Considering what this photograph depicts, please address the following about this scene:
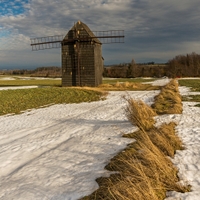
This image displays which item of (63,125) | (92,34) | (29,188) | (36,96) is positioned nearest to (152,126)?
(63,125)

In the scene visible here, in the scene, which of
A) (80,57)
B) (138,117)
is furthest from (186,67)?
(138,117)

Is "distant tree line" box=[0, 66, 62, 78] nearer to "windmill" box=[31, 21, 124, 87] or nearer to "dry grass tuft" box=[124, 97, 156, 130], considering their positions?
"windmill" box=[31, 21, 124, 87]

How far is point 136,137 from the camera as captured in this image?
8094 millimetres

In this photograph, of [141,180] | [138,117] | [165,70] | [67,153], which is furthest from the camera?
[165,70]

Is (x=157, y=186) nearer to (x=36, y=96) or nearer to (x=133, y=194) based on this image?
(x=133, y=194)

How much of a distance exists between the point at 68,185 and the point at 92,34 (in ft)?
93.2

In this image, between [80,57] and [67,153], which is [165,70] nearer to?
[80,57]

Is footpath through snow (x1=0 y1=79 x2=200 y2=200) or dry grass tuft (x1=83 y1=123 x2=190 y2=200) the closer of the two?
dry grass tuft (x1=83 y1=123 x2=190 y2=200)

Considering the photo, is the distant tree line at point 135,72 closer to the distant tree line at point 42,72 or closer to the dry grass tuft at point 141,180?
the distant tree line at point 42,72

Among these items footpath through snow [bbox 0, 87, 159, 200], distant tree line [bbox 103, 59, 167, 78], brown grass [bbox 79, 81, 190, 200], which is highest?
distant tree line [bbox 103, 59, 167, 78]

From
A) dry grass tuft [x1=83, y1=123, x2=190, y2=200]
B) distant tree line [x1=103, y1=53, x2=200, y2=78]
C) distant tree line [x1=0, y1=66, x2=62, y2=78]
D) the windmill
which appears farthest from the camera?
distant tree line [x1=0, y1=66, x2=62, y2=78]

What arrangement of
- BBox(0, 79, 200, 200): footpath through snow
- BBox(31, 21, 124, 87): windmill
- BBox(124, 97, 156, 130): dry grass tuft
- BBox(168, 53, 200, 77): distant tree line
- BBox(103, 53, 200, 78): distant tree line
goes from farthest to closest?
1. BBox(103, 53, 200, 78): distant tree line
2. BBox(168, 53, 200, 77): distant tree line
3. BBox(31, 21, 124, 87): windmill
4. BBox(124, 97, 156, 130): dry grass tuft
5. BBox(0, 79, 200, 200): footpath through snow

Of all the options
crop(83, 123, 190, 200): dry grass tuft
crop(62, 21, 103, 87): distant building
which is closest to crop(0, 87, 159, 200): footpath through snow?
crop(83, 123, 190, 200): dry grass tuft

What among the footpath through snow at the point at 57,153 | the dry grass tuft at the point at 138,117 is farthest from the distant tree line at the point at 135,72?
the dry grass tuft at the point at 138,117
